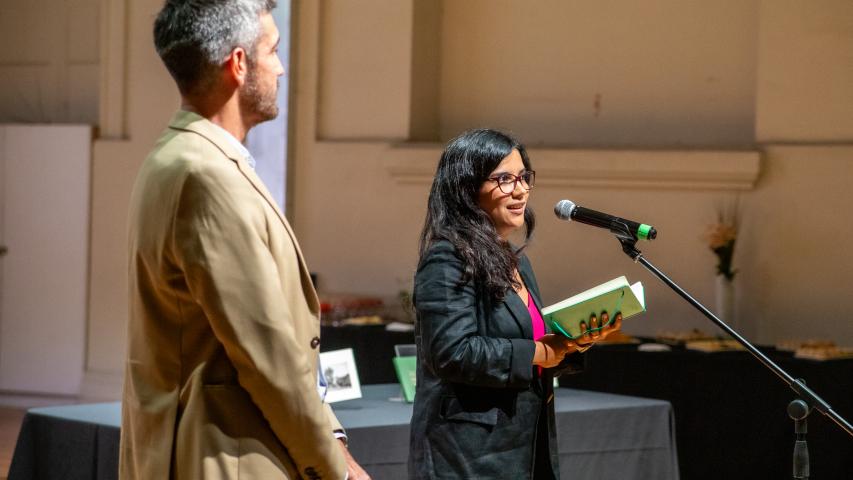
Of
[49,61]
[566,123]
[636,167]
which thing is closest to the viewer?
[636,167]

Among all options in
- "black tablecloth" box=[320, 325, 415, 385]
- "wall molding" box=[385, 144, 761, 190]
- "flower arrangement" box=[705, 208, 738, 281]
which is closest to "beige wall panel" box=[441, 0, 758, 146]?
"wall molding" box=[385, 144, 761, 190]

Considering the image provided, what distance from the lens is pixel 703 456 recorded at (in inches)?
200

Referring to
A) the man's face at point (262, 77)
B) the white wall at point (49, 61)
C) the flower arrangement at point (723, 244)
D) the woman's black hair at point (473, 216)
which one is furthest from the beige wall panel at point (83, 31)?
the man's face at point (262, 77)

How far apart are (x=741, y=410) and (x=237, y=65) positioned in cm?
378

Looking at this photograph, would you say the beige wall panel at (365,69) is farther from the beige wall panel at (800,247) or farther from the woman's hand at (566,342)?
the woman's hand at (566,342)

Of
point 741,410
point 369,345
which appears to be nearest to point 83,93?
point 369,345

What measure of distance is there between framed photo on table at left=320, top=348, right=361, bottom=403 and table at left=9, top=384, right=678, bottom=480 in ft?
0.11

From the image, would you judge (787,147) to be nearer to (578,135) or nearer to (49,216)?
(578,135)

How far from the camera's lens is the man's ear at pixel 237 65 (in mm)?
1772

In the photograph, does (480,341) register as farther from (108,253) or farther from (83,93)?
(83,93)

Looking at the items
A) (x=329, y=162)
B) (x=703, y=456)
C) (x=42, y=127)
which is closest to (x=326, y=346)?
(x=329, y=162)

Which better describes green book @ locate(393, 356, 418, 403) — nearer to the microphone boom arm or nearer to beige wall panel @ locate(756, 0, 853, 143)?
the microphone boom arm

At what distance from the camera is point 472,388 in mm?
2473

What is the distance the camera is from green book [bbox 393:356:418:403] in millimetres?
3674
